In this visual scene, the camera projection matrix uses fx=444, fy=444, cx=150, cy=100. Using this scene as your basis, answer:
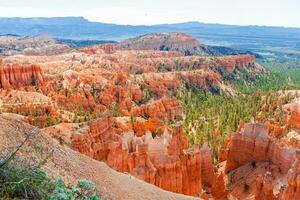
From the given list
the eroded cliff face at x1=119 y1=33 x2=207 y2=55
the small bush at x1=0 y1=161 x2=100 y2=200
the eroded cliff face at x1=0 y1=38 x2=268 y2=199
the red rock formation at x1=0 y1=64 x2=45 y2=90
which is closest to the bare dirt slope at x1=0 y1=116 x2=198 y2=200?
the small bush at x1=0 y1=161 x2=100 y2=200

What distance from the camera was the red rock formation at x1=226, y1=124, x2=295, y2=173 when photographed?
106 ft

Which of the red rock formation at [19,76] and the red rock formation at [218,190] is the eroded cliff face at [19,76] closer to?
the red rock formation at [19,76]

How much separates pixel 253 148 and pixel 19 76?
37868 mm

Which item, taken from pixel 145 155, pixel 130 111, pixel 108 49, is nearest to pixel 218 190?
pixel 145 155

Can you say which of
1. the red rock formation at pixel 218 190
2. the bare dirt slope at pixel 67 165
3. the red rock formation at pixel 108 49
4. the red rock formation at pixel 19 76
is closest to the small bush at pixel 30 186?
the bare dirt slope at pixel 67 165

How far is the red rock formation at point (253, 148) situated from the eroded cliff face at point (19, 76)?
109ft

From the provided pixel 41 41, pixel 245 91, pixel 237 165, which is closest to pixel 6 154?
→ pixel 237 165

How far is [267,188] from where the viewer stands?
26.6 meters

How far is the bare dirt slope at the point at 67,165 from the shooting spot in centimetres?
1201

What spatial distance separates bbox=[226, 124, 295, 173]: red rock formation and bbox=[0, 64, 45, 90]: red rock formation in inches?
1304

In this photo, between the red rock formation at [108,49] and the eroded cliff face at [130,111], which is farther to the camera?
the red rock formation at [108,49]

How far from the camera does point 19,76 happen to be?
200 feet

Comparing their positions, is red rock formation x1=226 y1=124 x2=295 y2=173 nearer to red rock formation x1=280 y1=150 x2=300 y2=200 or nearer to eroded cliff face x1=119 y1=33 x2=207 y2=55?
red rock formation x1=280 y1=150 x2=300 y2=200

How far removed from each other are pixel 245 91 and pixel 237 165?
58214 mm
